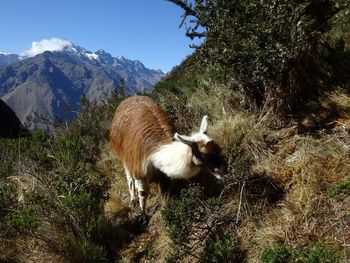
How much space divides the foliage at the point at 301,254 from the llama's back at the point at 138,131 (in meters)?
2.17

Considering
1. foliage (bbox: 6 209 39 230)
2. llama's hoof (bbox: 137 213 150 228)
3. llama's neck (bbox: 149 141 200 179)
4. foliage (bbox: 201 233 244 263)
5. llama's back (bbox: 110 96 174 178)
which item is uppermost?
llama's back (bbox: 110 96 174 178)

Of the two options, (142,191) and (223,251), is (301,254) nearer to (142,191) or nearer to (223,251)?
(223,251)

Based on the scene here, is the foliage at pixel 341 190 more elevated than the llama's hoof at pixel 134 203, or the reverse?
the foliage at pixel 341 190

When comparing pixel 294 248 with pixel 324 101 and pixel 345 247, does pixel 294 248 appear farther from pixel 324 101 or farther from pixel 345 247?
pixel 324 101

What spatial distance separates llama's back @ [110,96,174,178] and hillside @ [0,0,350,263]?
1.72ft

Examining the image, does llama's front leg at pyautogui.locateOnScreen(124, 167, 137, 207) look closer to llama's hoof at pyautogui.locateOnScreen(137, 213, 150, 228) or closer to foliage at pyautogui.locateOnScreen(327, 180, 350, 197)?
llama's hoof at pyautogui.locateOnScreen(137, 213, 150, 228)

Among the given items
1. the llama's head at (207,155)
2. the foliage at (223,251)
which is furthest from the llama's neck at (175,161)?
the foliage at (223,251)

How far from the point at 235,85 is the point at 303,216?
268cm

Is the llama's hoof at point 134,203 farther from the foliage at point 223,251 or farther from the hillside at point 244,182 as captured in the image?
the foliage at point 223,251

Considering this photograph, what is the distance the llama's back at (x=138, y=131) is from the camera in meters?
5.39

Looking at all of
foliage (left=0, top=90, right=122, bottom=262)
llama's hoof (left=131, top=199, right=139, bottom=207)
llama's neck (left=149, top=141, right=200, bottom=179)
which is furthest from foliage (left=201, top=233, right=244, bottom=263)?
llama's hoof (left=131, top=199, right=139, bottom=207)

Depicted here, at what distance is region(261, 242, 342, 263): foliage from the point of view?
→ 3.13 meters

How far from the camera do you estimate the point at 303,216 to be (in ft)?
13.0

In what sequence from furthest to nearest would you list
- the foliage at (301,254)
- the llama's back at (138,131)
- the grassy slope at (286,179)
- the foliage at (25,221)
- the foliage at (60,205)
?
the llama's back at (138,131) → the foliage at (60,205) → the foliage at (25,221) → the grassy slope at (286,179) → the foliage at (301,254)
